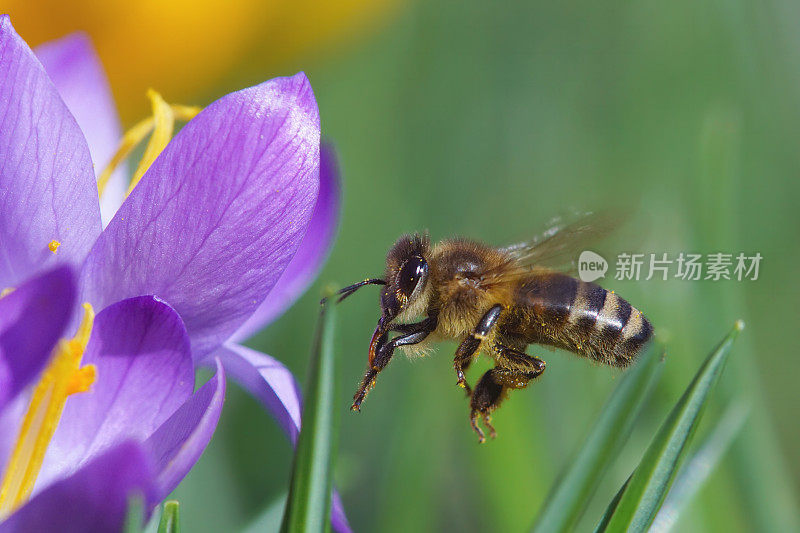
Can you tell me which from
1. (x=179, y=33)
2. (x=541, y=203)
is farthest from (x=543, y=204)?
(x=179, y=33)

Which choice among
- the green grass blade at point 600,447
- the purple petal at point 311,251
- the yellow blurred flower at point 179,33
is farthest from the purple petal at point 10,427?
the yellow blurred flower at point 179,33

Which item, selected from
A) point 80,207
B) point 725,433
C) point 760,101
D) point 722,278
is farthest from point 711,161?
point 760,101

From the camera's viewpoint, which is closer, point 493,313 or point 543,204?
point 493,313

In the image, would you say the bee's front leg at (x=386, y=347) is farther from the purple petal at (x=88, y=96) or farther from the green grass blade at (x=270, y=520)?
the purple petal at (x=88, y=96)

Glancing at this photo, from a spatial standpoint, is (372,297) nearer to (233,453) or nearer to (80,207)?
(233,453)

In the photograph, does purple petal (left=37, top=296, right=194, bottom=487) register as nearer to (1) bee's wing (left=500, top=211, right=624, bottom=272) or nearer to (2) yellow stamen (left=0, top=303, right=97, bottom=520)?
(2) yellow stamen (left=0, top=303, right=97, bottom=520)

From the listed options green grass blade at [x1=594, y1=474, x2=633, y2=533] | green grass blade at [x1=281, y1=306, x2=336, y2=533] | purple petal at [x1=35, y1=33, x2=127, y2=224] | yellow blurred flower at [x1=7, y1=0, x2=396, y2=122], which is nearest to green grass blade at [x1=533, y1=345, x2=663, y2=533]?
green grass blade at [x1=594, y1=474, x2=633, y2=533]

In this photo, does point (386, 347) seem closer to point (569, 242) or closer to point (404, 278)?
point (404, 278)
